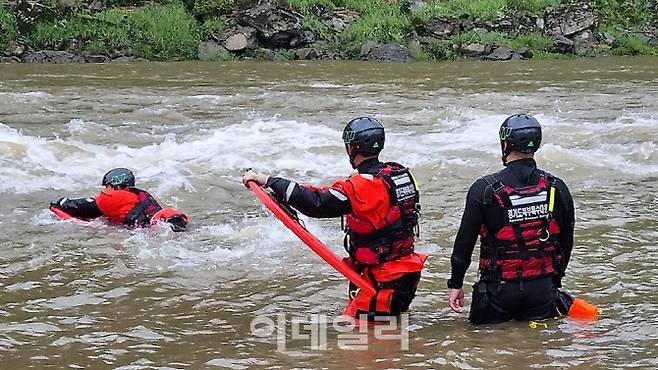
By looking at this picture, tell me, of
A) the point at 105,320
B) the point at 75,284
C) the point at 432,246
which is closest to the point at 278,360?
the point at 105,320

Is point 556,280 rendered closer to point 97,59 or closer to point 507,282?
point 507,282

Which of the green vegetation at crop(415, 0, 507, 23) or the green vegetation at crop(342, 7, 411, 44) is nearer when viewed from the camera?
the green vegetation at crop(342, 7, 411, 44)

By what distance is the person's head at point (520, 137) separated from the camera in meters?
4.66

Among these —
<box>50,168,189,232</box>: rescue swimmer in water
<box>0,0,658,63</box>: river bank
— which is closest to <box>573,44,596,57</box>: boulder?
<box>0,0,658,63</box>: river bank

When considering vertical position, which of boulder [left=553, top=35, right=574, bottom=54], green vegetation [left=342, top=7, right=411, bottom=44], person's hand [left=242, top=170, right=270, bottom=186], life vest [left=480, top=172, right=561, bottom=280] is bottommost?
life vest [left=480, top=172, right=561, bottom=280]

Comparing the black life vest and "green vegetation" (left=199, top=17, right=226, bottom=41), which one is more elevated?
"green vegetation" (left=199, top=17, right=226, bottom=41)

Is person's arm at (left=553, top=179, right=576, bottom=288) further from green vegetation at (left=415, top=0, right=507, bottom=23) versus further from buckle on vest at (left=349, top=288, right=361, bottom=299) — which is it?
green vegetation at (left=415, top=0, right=507, bottom=23)

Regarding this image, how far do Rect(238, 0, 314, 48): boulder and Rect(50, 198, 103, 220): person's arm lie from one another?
19896 millimetres

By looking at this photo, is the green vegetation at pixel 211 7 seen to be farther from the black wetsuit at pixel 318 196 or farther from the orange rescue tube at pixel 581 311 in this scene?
the orange rescue tube at pixel 581 311

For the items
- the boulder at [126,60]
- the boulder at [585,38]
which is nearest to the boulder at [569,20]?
the boulder at [585,38]

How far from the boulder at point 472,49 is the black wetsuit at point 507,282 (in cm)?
2404

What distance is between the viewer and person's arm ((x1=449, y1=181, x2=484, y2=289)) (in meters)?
4.67

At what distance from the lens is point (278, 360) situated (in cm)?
464

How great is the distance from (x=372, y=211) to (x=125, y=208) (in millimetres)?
4060
